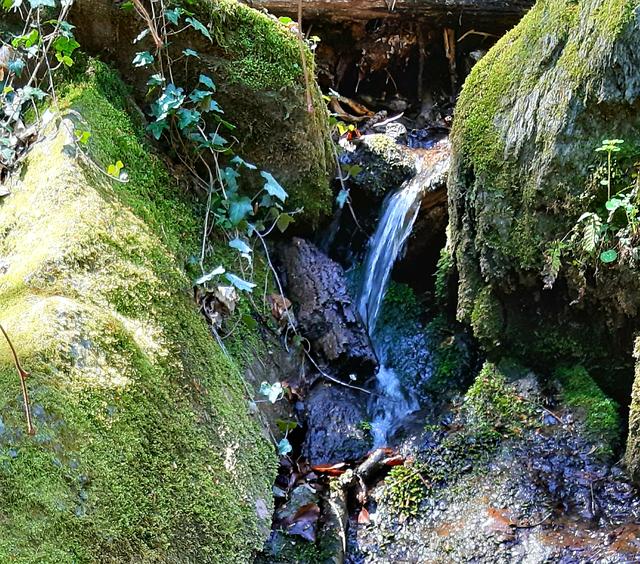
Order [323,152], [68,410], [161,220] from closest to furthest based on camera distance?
[68,410] → [161,220] → [323,152]

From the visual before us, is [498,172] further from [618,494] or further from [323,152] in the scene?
[618,494]

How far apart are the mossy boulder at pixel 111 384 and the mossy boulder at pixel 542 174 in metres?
1.65

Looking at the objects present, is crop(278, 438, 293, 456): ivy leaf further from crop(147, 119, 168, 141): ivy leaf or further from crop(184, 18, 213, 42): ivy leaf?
crop(184, 18, 213, 42): ivy leaf

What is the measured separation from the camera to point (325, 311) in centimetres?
415

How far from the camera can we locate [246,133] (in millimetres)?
4055

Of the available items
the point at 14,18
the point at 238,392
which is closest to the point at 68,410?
the point at 238,392

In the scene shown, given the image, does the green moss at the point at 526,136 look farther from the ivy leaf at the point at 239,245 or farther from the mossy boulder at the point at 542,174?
the ivy leaf at the point at 239,245

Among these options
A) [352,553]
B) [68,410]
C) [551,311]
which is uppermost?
[68,410]

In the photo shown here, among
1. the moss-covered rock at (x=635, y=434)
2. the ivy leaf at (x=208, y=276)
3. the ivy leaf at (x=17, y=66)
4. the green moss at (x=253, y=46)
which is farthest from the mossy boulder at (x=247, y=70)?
the moss-covered rock at (x=635, y=434)

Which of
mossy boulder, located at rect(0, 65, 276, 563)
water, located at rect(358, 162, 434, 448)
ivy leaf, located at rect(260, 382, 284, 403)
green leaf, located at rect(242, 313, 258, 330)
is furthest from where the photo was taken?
water, located at rect(358, 162, 434, 448)

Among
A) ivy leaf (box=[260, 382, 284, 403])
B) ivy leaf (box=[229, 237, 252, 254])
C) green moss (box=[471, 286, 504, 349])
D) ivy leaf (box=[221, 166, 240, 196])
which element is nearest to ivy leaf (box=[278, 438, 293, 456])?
ivy leaf (box=[260, 382, 284, 403])

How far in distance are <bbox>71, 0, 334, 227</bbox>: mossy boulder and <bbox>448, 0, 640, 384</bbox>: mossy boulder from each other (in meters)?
1.04

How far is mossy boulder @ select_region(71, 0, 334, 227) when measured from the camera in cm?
379

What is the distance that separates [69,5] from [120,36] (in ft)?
1.21
